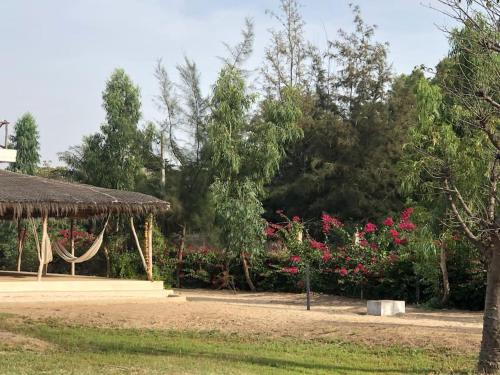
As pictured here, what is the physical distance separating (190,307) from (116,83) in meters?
11.7

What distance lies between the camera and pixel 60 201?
1478 centimetres

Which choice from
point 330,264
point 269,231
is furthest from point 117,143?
point 330,264

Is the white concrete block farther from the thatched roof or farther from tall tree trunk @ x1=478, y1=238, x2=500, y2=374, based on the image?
tall tree trunk @ x1=478, y1=238, x2=500, y2=374

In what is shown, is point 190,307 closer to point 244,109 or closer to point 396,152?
point 244,109

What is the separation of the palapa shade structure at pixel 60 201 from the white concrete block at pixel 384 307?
5196 mm

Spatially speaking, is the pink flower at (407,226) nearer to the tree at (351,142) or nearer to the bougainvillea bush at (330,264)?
the bougainvillea bush at (330,264)

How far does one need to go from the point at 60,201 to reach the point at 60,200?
3 centimetres

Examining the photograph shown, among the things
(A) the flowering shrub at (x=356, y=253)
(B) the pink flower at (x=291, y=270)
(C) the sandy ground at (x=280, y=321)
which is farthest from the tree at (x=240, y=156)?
(C) the sandy ground at (x=280, y=321)

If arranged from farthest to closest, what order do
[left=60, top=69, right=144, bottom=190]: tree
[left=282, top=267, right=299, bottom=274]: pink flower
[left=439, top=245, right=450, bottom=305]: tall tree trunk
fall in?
[left=60, top=69, right=144, bottom=190]: tree < [left=282, top=267, right=299, bottom=274]: pink flower < [left=439, top=245, right=450, bottom=305]: tall tree trunk

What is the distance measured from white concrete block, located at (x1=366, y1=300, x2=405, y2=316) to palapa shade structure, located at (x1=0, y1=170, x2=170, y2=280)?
17.0 feet

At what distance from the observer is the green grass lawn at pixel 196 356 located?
27.3 feet

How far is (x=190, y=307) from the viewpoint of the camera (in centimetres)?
1376

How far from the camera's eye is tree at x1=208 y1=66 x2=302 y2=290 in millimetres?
20031

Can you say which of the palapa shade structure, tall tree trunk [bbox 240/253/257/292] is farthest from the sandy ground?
tall tree trunk [bbox 240/253/257/292]
